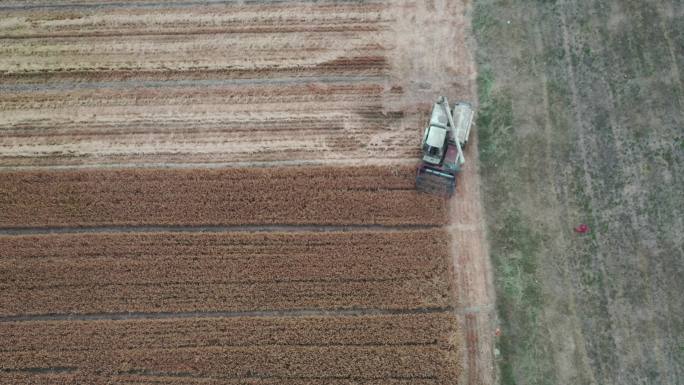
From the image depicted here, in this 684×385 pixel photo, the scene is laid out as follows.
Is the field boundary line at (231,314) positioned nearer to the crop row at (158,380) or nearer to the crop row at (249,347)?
the crop row at (249,347)

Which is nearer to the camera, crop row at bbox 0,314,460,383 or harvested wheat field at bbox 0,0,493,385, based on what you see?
crop row at bbox 0,314,460,383

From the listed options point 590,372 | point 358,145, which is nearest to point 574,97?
point 358,145

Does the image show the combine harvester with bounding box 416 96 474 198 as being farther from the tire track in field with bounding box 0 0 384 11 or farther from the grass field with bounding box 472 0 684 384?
the tire track in field with bounding box 0 0 384 11

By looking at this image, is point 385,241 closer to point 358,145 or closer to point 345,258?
point 345,258

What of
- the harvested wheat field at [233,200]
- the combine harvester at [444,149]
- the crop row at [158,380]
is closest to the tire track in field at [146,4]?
the harvested wheat field at [233,200]

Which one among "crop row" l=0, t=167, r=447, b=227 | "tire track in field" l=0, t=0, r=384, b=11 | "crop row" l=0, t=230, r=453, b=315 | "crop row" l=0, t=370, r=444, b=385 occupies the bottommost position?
"crop row" l=0, t=370, r=444, b=385

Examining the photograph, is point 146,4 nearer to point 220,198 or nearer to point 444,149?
point 220,198

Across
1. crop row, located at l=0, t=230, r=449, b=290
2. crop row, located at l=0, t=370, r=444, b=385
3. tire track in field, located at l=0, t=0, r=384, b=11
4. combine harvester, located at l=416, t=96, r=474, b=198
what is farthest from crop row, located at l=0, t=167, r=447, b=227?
tire track in field, located at l=0, t=0, r=384, b=11
